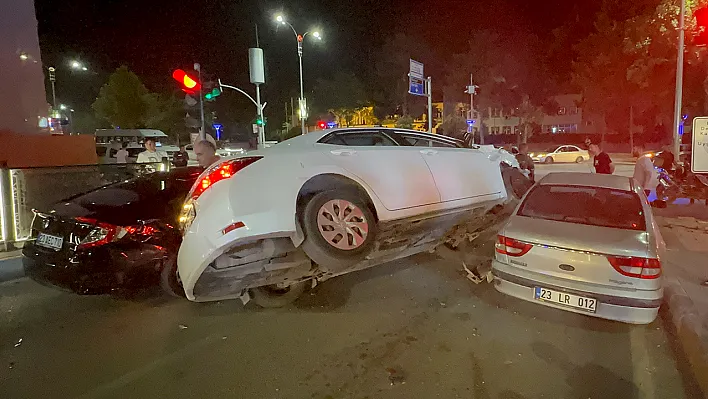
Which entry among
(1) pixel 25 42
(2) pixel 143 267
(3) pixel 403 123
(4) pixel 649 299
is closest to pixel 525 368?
(4) pixel 649 299

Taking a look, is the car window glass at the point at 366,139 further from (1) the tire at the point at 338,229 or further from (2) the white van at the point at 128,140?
(2) the white van at the point at 128,140

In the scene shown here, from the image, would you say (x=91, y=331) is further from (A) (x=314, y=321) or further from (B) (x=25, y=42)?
(B) (x=25, y=42)

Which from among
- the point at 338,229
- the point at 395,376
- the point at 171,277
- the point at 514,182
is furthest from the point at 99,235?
the point at 514,182

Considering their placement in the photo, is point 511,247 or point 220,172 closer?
point 220,172

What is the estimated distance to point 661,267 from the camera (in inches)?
168

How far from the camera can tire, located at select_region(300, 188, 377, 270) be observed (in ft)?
15.1

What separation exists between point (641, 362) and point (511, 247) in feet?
4.65

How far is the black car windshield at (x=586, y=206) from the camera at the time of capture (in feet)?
15.8

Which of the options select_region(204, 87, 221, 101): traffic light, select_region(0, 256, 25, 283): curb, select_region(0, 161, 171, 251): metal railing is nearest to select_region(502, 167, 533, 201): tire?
select_region(0, 161, 171, 251): metal railing

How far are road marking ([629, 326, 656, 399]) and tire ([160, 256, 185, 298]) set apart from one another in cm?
420

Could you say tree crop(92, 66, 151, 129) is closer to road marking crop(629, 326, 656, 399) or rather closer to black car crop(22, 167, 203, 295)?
black car crop(22, 167, 203, 295)

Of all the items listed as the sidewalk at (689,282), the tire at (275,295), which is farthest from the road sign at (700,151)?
the tire at (275,295)

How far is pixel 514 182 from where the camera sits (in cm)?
782

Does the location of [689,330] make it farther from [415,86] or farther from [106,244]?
[415,86]
